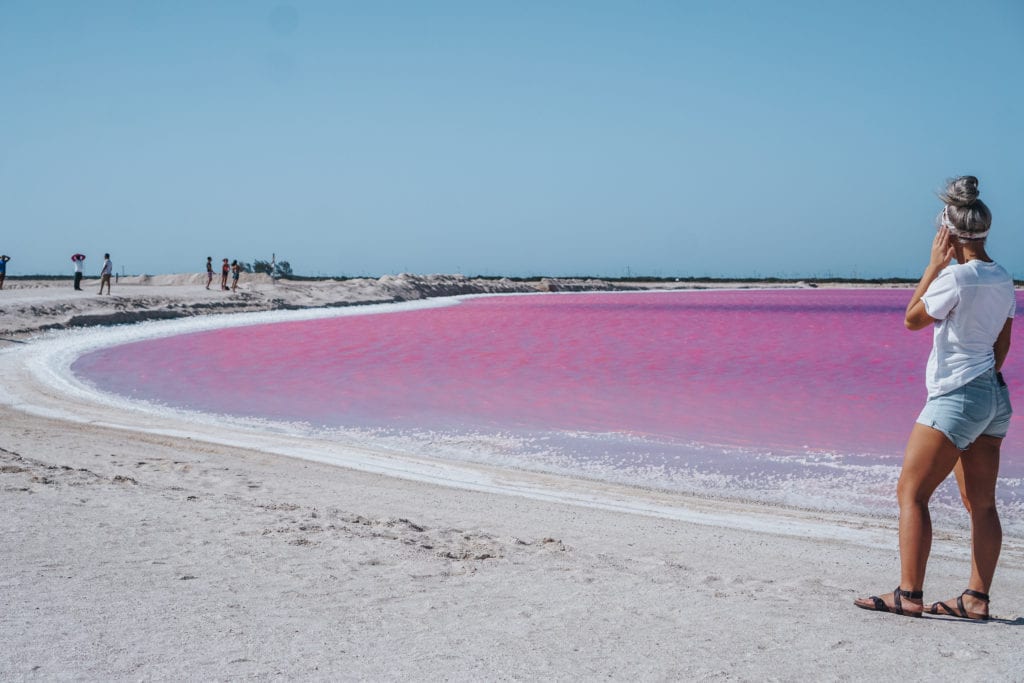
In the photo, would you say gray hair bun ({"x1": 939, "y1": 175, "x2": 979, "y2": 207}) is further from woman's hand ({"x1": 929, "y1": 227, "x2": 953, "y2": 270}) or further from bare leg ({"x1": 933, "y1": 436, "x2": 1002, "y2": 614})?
bare leg ({"x1": 933, "y1": 436, "x2": 1002, "y2": 614})

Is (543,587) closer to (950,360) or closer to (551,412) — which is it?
(950,360)

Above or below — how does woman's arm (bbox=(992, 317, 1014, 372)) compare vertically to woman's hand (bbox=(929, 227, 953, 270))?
below

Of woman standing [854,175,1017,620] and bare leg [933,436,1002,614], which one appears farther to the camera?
bare leg [933,436,1002,614]

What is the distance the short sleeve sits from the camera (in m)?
3.82

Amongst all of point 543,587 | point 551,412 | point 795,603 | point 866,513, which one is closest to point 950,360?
point 795,603

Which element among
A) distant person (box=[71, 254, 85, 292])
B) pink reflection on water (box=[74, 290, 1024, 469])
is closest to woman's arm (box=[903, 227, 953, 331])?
pink reflection on water (box=[74, 290, 1024, 469])

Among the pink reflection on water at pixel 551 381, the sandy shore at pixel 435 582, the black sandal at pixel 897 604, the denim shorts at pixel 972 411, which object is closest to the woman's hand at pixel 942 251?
the denim shorts at pixel 972 411

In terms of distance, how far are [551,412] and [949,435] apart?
840 centimetres

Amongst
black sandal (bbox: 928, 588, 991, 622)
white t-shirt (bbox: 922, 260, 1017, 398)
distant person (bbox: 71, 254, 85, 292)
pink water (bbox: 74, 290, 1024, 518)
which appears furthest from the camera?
distant person (bbox: 71, 254, 85, 292)

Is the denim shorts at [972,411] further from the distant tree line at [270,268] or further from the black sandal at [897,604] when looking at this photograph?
the distant tree line at [270,268]

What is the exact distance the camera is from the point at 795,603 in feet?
14.0

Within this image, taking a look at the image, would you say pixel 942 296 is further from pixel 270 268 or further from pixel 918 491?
pixel 270 268

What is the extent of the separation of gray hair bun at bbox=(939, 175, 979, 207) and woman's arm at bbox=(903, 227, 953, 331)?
0.14 meters

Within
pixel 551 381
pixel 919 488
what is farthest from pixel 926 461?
pixel 551 381
